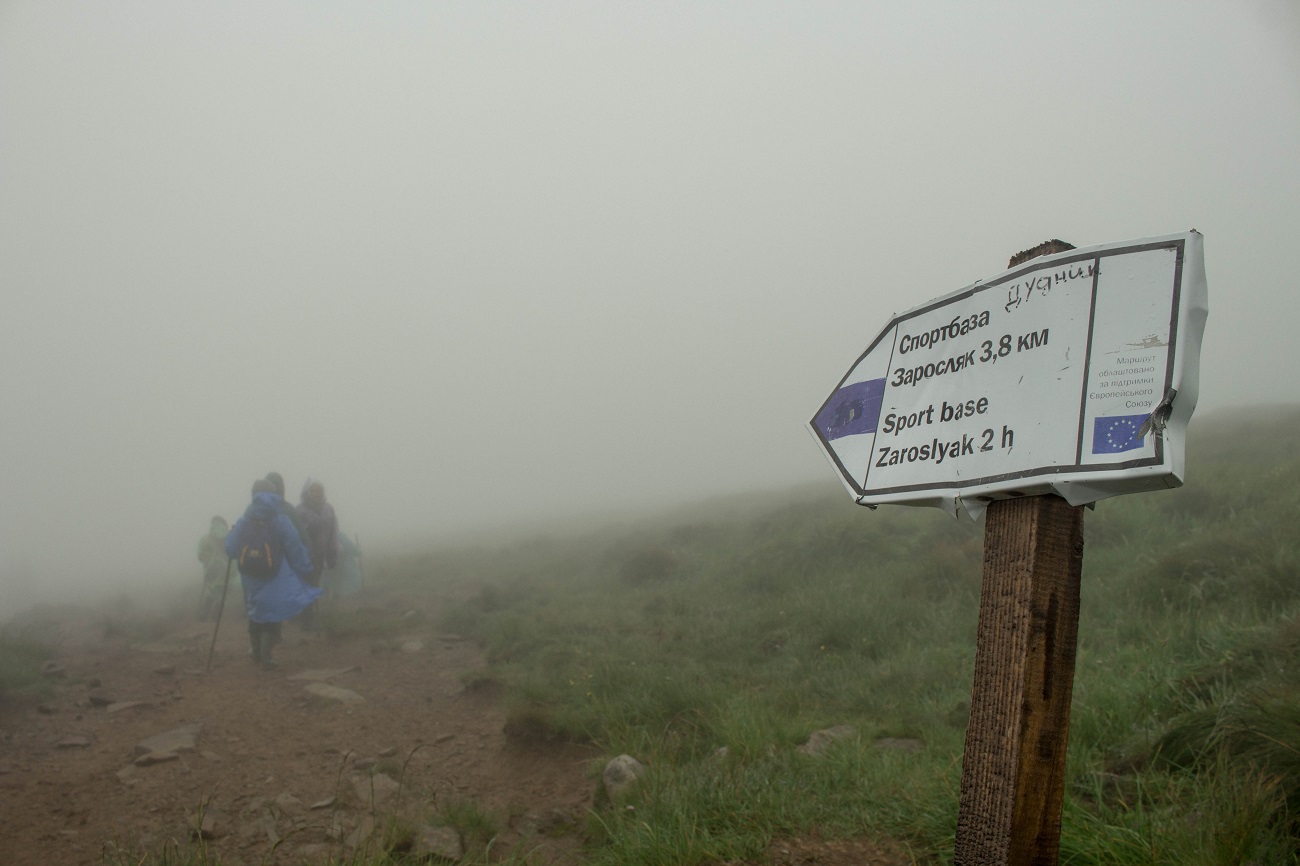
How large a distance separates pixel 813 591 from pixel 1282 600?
4.44 meters

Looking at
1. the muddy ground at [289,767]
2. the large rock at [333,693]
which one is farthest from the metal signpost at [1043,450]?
the large rock at [333,693]

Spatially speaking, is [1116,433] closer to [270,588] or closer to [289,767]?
[289,767]

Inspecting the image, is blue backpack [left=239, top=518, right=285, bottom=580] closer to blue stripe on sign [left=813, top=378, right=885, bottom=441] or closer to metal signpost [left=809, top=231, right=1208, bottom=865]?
blue stripe on sign [left=813, top=378, right=885, bottom=441]

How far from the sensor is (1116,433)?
4.97 ft

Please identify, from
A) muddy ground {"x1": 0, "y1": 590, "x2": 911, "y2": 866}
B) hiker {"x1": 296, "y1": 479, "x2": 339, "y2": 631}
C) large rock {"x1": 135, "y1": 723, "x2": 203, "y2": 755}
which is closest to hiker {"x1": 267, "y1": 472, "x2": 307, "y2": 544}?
hiker {"x1": 296, "y1": 479, "x2": 339, "y2": 631}

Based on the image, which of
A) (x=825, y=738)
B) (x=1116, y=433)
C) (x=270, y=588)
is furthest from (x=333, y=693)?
(x=1116, y=433)

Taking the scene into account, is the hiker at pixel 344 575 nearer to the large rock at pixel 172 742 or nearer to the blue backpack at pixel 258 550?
the blue backpack at pixel 258 550

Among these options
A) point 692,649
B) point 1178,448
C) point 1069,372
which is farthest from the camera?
point 692,649

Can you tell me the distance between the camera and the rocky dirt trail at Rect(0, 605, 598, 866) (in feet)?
14.3

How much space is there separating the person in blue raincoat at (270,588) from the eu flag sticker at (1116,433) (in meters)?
9.51

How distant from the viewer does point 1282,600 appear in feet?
16.9

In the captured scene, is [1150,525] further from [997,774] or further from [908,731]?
[997,774]

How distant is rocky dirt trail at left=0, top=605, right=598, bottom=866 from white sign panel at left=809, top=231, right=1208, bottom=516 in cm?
249

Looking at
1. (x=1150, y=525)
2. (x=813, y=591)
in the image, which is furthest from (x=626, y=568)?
(x=1150, y=525)
